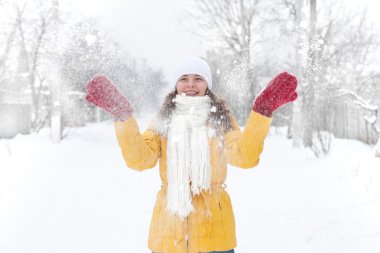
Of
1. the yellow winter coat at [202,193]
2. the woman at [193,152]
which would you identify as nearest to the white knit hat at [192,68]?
the woman at [193,152]

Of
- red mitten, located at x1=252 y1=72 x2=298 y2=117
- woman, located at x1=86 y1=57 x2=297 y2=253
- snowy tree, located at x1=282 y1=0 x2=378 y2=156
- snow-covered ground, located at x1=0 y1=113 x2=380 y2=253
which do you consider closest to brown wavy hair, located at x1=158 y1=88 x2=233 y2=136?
woman, located at x1=86 y1=57 x2=297 y2=253

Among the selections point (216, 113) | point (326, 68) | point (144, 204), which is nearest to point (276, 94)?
point (216, 113)

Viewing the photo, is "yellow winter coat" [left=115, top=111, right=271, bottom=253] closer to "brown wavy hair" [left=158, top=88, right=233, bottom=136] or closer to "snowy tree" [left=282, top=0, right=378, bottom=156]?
"brown wavy hair" [left=158, top=88, right=233, bottom=136]

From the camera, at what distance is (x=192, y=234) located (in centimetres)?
171

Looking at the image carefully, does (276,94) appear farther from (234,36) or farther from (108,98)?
(234,36)

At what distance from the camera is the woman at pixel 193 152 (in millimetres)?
1604

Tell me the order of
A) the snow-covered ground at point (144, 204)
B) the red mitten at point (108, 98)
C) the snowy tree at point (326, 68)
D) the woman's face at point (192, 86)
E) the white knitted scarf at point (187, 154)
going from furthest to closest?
the snowy tree at point (326, 68), the snow-covered ground at point (144, 204), the woman's face at point (192, 86), the white knitted scarf at point (187, 154), the red mitten at point (108, 98)

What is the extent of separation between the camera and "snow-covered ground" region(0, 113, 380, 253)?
3551 mm

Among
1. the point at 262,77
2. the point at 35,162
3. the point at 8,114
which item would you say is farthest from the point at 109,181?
the point at 8,114

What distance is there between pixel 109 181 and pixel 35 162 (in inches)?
61.5

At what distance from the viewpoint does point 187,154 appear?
1770mm

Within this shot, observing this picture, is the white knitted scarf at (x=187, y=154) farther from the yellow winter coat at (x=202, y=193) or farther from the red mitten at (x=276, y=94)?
the red mitten at (x=276, y=94)

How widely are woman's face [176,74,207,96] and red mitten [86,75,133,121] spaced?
35 cm

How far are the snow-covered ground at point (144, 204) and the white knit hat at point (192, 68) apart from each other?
995mm
